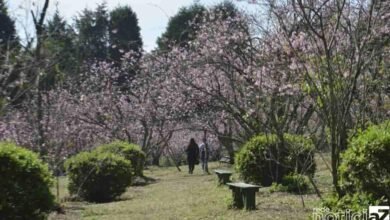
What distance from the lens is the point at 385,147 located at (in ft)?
19.9

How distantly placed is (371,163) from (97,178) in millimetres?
9228

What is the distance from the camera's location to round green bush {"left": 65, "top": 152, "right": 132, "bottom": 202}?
14.3 m

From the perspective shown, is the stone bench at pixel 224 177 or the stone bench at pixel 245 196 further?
the stone bench at pixel 224 177

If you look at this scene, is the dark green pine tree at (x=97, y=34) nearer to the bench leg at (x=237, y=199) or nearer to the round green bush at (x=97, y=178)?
the round green bush at (x=97, y=178)

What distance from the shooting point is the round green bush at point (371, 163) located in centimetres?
607

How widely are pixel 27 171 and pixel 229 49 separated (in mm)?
10136

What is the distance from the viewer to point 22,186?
26.5 ft

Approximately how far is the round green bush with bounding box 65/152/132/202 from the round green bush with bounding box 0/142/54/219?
593 centimetres

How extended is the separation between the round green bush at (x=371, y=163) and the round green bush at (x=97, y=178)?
879cm

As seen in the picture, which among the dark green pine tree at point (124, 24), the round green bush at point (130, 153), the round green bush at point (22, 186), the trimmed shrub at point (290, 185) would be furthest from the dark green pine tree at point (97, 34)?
the round green bush at point (22, 186)

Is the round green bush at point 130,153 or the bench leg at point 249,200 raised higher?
the round green bush at point 130,153

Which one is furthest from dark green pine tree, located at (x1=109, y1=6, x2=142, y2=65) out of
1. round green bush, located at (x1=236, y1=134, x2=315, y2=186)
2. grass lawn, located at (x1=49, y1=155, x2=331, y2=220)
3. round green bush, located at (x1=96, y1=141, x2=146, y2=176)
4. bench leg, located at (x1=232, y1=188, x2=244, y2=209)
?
bench leg, located at (x1=232, y1=188, x2=244, y2=209)

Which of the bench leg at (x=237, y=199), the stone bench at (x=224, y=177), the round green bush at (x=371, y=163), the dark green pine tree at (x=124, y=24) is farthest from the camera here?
the dark green pine tree at (x=124, y=24)

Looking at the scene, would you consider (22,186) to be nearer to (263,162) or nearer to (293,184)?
(293,184)
